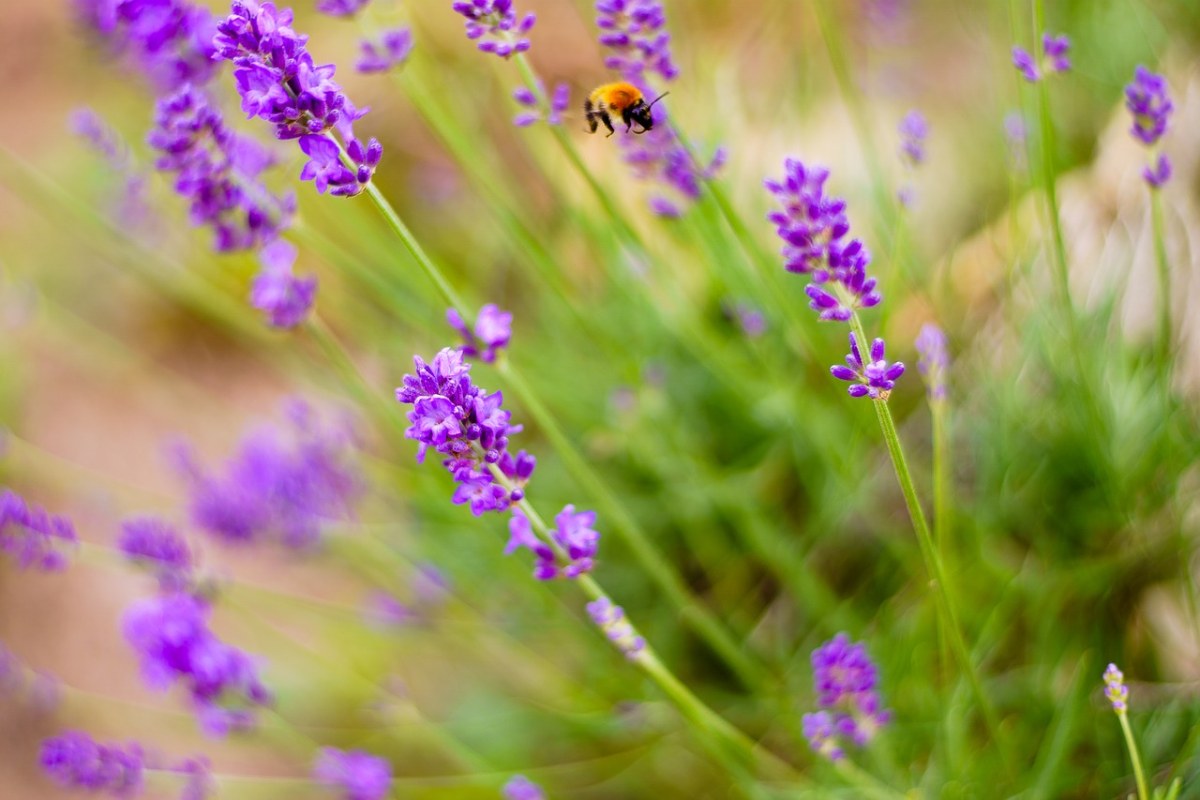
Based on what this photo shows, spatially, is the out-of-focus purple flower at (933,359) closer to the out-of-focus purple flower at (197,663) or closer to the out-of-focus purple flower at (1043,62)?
the out-of-focus purple flower at (1043,62)

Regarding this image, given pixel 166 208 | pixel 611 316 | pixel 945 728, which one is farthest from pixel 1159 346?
pixel 166 208

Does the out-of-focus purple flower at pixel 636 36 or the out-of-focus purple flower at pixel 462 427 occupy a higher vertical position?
the out-of-focus purple flower at pixel 636 36

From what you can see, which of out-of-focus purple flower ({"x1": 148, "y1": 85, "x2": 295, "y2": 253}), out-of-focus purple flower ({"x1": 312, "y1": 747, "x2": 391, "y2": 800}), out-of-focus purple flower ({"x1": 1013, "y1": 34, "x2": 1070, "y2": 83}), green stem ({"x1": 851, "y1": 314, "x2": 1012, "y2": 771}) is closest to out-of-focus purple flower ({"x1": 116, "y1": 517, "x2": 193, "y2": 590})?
out-of-focus purple flower ({"x1": 312, "y1": 747, "x2": 391, "y2": 800})

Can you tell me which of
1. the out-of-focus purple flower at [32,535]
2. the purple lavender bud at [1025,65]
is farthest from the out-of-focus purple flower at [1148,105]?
the out-of-focus purple flower at [32,535]

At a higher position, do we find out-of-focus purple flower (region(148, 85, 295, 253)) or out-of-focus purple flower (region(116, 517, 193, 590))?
out-of-focus purple flower (region(148, 85, 295, 253))

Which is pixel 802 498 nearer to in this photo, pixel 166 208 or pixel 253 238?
pixel 253 238

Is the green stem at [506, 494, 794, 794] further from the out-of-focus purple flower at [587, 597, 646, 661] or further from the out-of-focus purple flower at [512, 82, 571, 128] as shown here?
the out-of-focus purple flower at [512, 82, 571, 128]
